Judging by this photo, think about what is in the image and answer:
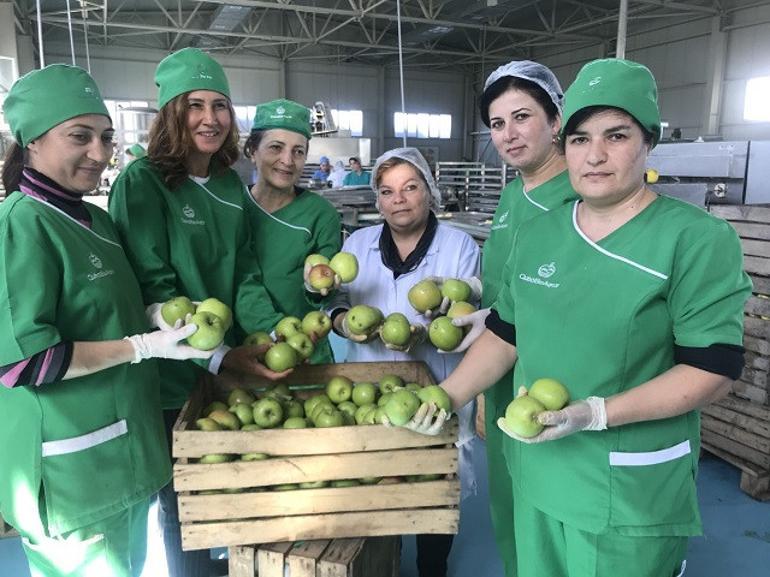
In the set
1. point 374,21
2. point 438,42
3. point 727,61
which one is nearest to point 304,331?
point 727,61

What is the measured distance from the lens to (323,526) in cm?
174

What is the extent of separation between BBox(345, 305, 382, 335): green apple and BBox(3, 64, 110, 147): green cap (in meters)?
1.11

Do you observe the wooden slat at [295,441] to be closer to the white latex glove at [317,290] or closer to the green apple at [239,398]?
the green apple at [239,398]

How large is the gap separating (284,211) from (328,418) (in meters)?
1.20

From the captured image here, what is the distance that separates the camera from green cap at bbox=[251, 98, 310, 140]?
2.68 metres

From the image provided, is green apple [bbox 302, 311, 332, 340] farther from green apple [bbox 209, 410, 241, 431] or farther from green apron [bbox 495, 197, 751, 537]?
green apron [bbox 495, 197, 751, 537]

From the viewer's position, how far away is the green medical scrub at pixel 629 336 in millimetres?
1414

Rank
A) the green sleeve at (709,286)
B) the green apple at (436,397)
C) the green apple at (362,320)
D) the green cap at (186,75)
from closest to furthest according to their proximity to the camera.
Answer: the green sleeve at (709,286)
the green apple at (436,397)
the green cap at (186,75)
the green apple at (362,320)

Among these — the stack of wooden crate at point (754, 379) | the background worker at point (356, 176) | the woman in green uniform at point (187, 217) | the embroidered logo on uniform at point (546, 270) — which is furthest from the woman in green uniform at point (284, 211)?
the background worker at point (356, 176)

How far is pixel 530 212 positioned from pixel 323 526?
1282 millimetres

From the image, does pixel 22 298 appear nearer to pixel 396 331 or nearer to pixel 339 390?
pixel 339 390

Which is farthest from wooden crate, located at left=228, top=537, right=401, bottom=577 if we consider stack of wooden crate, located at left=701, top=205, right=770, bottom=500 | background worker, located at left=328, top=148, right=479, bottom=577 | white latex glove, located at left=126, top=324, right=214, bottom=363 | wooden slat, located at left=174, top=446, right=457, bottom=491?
stack of wooden crate, located at left=701, top=205, right=770, bottom=500

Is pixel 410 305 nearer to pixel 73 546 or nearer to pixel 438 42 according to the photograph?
pixel 73 546

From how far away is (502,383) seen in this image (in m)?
2.29
